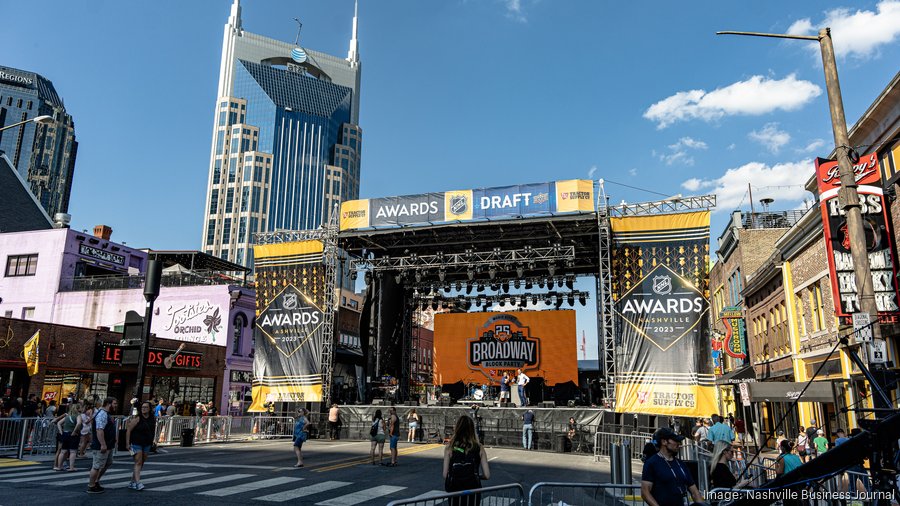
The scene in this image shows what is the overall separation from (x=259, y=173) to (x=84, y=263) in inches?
4905

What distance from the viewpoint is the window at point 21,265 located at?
39938 mm

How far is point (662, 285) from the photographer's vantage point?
81.2 ft

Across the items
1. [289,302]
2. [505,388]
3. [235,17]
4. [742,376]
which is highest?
[235,17]

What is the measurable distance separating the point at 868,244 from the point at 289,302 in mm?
24197

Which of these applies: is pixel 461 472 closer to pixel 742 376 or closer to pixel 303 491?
pixel 303 491

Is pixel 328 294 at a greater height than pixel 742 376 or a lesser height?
greater

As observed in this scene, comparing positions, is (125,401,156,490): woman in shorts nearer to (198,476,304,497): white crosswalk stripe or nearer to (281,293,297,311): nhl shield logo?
(198,476,304,497): white crosswalk stripe

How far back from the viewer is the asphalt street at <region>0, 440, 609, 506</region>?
34.3 ft

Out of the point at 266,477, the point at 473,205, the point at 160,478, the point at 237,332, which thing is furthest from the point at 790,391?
the point at 237,332

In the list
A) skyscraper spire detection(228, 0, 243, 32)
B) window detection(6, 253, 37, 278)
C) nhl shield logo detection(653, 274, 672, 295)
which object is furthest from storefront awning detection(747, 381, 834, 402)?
skyscraper spire detection(228, 0, 243, 32)

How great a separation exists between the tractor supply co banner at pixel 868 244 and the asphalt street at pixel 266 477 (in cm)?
910

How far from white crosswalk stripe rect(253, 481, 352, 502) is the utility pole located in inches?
365

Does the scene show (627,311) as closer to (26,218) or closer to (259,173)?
(26,218)

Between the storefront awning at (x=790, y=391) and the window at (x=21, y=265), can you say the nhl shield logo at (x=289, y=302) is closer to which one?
the storefront awning at (x=790, y=391)
